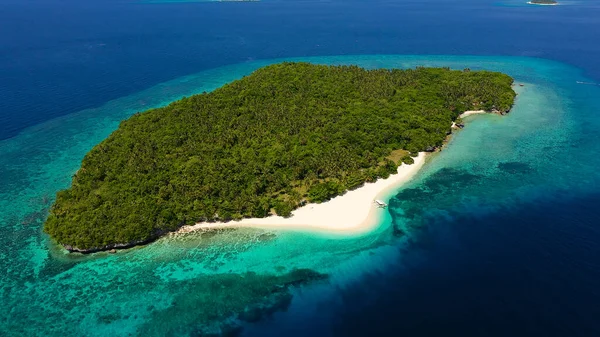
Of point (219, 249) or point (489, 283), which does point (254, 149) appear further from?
point (489, 283)

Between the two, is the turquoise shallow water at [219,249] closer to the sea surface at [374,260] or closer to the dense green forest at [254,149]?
the sea surface at [374,260]

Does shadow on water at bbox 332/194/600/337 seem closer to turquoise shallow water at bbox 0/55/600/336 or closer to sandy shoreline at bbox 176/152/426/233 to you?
turquoise shallow water at bbox 0/55/600/336

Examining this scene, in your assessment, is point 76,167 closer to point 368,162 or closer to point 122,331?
point 122,331

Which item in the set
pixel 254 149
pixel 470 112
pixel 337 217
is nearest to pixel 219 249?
pixel 337 217

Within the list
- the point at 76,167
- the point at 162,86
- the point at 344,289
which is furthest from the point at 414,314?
the point at 162,86

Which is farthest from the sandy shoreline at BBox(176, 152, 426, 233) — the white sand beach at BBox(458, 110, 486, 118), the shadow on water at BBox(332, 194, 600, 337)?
the white sand beach at BBox(458, 110, 486, 118)

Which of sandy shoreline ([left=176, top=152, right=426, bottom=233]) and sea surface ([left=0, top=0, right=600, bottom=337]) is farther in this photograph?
sandy shoreline ([left=176, top=152, right=426, bottom=233])

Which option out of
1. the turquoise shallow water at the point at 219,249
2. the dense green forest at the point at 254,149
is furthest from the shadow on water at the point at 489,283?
the dense green forest at the point at 254,149

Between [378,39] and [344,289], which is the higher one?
[378,39]
